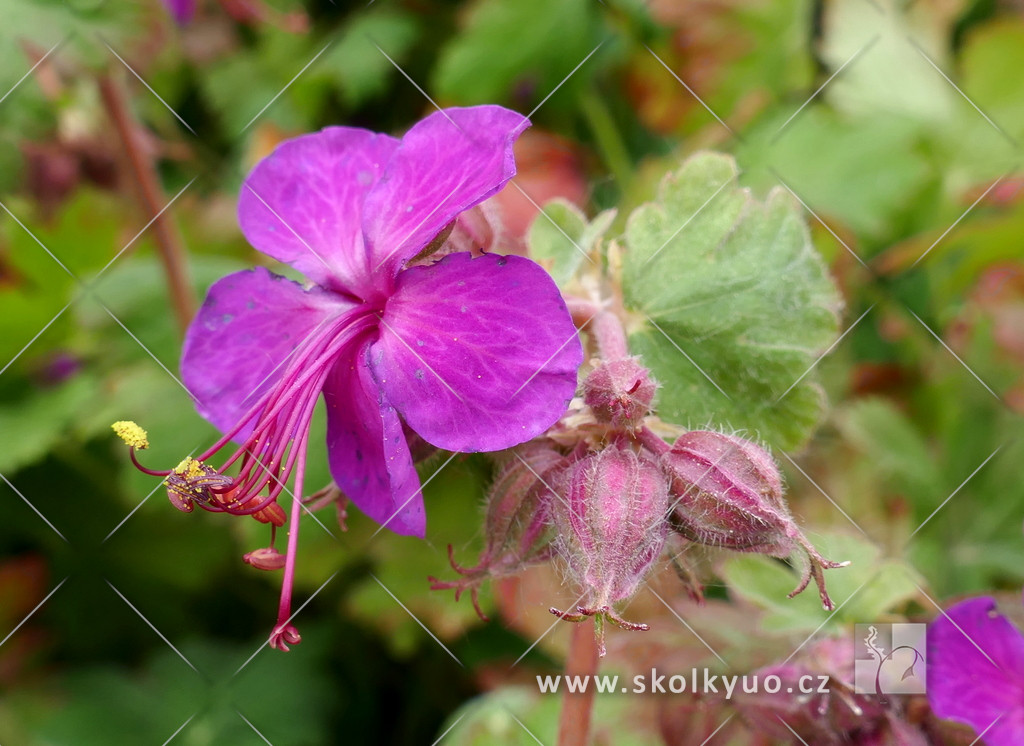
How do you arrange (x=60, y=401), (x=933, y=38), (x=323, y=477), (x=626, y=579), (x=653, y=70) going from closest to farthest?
(x=626, y=579)
(x=323, y=477)
(x=60, y=401)
(x=653, y=70)
(x=933, y=38)

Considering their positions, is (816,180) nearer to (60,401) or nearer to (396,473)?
(396,473)

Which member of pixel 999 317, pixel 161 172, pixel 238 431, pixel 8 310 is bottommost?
pixel 999 317

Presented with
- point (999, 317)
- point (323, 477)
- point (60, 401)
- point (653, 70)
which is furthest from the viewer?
point (653, 70)

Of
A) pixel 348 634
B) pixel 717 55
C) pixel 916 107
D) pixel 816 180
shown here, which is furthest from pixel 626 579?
pixel 916 107

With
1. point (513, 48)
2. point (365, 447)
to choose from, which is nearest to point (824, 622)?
point (365, 447)

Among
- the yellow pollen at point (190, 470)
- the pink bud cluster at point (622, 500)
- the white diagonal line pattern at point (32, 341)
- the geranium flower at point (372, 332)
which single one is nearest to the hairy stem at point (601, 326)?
the pink bud cluster at point (622, 500)

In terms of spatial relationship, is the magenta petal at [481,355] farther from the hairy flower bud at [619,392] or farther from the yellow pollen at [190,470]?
the yellow pollen at [190,470]
